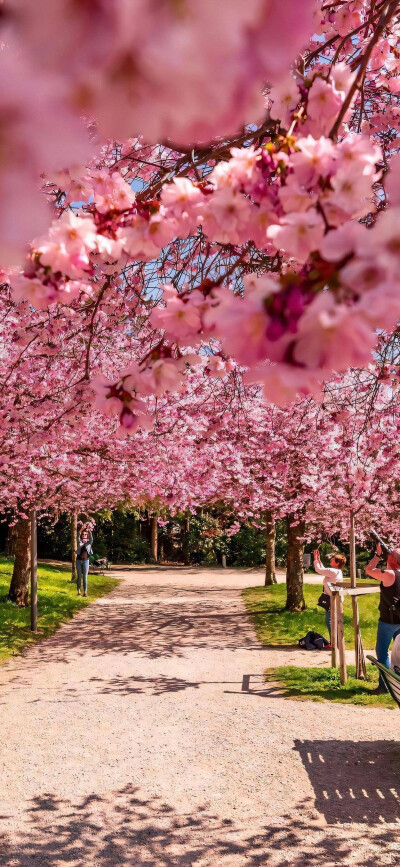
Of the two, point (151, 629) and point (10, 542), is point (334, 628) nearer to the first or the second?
point (151, 629)

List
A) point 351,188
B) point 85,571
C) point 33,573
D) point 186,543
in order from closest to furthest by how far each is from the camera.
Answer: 1. point 351,188
2. point 33,573
3. point 85,571
4. point 186,543

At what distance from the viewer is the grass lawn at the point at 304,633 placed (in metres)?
8.09

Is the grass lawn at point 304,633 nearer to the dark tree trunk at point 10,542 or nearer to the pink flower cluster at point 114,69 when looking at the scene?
the pink flower cluster at point 114,69

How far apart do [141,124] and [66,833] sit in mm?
4708

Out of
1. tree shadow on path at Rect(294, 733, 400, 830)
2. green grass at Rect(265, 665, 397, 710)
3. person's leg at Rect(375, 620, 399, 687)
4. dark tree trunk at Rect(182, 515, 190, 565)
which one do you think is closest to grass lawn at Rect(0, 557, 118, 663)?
green grass at Rect(265, 665, 397, 710)

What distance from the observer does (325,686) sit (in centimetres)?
840

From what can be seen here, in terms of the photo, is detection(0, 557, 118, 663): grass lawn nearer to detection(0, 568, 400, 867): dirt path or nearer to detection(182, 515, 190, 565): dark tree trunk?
detection(0, 568, 400, 867): dirt path

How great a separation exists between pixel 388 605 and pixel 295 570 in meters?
6.71

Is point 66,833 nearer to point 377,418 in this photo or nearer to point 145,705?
point 145,705

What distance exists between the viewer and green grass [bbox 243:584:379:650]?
465 inches

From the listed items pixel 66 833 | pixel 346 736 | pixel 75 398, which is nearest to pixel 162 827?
pixel 66 833

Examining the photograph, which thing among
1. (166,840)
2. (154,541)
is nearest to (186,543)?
(154,541)

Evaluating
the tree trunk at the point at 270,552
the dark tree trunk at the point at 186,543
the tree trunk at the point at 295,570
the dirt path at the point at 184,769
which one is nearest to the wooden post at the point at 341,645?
the dirt path at the point at 184,769

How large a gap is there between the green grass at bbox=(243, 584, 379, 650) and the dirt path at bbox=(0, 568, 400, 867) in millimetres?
2062
